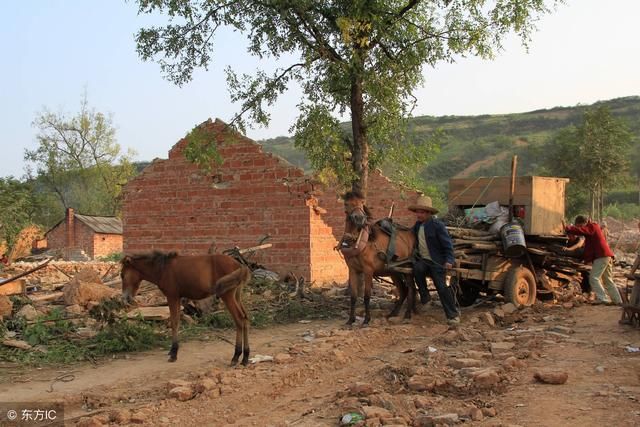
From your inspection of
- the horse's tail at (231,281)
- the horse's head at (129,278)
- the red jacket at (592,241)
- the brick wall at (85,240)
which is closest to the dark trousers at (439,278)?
the red jacket at (592,241)

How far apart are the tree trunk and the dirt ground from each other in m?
3.67

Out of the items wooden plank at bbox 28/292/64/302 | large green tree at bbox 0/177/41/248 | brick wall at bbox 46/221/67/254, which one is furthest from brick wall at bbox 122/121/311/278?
brick wall at bbox 46/221/67/254

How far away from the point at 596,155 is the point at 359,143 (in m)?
22.2

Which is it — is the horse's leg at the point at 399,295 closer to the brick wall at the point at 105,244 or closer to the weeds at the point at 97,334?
the weeds at the point at 97,334

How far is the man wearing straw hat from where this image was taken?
10.1 meters

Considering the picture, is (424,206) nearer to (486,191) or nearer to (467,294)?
(486,191)

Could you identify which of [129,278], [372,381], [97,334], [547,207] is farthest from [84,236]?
[372,381]

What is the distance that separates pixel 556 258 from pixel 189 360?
288 inches

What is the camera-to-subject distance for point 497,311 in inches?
419

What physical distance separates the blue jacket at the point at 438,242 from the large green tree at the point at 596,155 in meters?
22.8

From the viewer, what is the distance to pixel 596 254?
1159 centimetres

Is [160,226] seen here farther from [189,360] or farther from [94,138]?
[94,138]

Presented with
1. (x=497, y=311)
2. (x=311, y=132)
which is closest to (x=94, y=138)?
(x=311, y=132)

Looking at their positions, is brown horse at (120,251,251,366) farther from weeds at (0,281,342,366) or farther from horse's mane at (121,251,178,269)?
weeds at (0,281,342,366)
